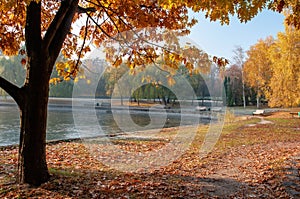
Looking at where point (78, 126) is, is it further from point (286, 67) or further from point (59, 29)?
point (59, 29)

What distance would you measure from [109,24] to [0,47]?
259 centimetres

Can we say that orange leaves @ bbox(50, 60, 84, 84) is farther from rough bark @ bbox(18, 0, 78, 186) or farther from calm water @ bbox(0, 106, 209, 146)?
calm water @ bbox(0, 106, 209, 146)

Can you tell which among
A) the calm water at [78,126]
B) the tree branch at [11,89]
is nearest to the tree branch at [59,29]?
the tree branch at [11,89]

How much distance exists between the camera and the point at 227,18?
14.0 ft

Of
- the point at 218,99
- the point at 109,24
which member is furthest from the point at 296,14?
the point at 218,99

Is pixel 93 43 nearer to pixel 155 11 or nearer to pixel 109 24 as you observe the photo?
pixel 109 24

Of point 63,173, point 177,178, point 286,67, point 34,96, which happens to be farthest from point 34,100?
point 286,67

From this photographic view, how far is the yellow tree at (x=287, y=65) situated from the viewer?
18.1 metres

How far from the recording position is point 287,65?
18250 millimetres

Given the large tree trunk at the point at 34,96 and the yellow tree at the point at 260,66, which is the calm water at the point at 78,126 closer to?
the large tree trunk at the point at 34,96

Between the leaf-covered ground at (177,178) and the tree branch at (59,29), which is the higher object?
the tree branch at (59,29)

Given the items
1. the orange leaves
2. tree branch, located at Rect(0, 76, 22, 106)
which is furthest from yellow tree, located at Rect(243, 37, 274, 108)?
tree branch, located at Rect(0, 76, 22, 106)

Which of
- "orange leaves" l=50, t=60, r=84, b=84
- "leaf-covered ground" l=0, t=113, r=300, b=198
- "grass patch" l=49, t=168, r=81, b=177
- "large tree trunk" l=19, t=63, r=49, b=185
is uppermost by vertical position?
"orange leaves" l=50, t=60, r=84, b=84

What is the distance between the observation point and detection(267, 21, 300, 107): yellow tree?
18.1 meters
